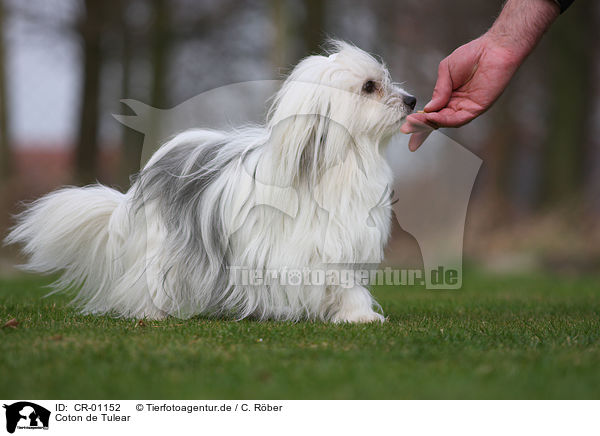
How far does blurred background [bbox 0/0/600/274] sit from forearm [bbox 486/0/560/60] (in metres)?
5.71

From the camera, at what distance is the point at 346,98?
3791 mm

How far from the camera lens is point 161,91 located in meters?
13.3

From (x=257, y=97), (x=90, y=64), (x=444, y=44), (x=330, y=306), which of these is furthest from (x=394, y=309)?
(x=444, y=44)

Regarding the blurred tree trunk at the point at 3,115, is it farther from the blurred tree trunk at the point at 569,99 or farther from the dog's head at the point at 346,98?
the blurred tree trunk at the point at 569,99

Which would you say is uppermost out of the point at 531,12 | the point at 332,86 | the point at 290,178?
the point at 531,12

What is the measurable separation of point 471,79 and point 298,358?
2363mm

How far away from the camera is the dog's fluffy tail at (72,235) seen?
411cm

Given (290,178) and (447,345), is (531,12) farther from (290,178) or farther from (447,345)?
(447,345)

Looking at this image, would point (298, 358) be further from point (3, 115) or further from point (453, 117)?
point (3, 115)

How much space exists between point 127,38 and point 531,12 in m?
10.3

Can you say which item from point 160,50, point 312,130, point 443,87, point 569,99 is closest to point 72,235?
point 312,130

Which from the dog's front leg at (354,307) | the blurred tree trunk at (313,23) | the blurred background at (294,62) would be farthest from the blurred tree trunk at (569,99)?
the dog's front leg at (354,307)

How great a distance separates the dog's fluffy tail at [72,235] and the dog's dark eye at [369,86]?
1640mm

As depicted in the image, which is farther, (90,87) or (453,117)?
(90,87)
